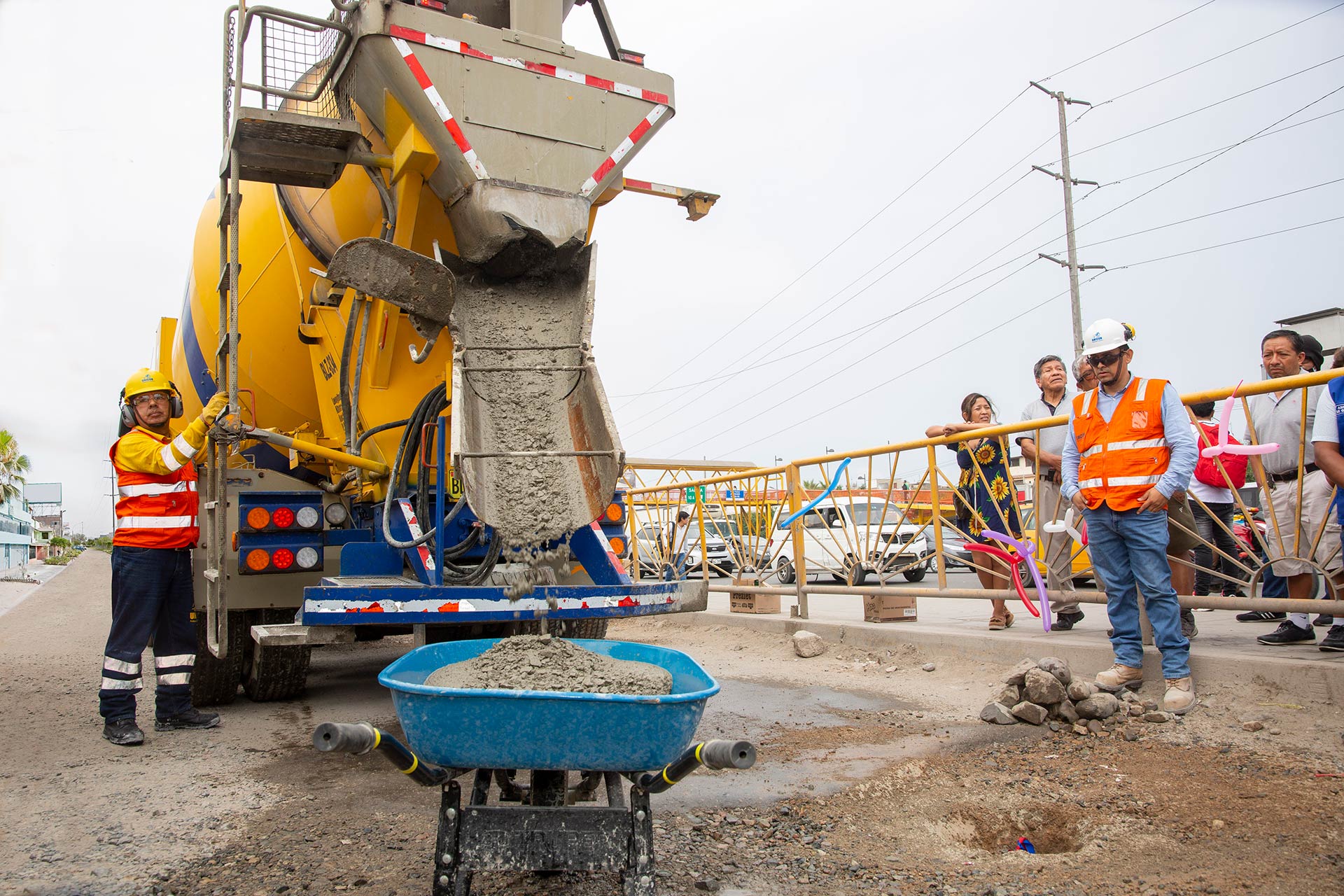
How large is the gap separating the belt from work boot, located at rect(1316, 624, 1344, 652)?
75 centimetres

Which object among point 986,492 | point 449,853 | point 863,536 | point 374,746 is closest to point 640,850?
point 449,853

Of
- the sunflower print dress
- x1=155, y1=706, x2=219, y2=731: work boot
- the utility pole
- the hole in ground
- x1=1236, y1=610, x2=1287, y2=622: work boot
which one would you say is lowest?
the hole in ground

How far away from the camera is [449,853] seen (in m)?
2.24

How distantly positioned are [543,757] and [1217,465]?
4050 millimetres

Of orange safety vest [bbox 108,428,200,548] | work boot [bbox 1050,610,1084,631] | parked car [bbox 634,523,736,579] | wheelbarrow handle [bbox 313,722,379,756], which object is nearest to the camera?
wheelbarrow handle [bbox 313,722,379,756]

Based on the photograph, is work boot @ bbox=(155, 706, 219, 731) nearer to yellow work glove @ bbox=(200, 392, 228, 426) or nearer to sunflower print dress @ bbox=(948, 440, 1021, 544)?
yellow work glove @ bbox=(200, 392, 228, 426)

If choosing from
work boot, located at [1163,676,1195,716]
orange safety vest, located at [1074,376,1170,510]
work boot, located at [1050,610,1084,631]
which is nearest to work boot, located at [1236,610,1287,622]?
work boot, located at [1050,610,1084,631]

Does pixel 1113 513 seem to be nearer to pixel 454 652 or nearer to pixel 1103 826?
pixel 1103 826

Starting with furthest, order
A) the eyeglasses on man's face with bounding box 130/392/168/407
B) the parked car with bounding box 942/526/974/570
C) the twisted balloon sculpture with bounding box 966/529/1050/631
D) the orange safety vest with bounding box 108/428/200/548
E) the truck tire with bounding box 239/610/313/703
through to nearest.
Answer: the parked car with bounding box 942/526/974/570 → the twisted balloon sculpture with bounding box 966/529/1050/631 → the truck tire with bounding box 239/610/313/703 → the eyeglasses on man's face with bounding box 130/392/168/407 → the orange safety vest with bounding box 108/428/200/548

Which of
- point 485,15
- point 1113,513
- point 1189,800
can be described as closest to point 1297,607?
point 1113,513

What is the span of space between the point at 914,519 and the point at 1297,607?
282 centimetres

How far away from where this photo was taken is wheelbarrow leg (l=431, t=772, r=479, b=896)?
2.22m

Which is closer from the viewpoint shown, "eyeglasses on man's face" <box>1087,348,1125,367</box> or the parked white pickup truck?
"eyeglasses on man's face" <box>1087,348,1125,367</box>

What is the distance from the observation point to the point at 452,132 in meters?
3.89
